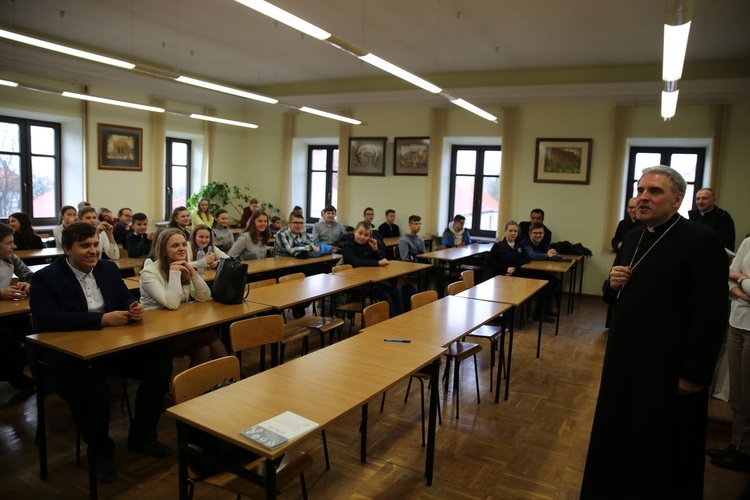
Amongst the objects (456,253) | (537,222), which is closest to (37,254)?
(456,253)

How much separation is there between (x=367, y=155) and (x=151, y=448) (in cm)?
819

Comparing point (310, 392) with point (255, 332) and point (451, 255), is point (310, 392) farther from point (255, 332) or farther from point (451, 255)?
point (451, 255)

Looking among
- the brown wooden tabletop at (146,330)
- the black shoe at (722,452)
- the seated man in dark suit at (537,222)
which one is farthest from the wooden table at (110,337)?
the seated man in dark suit at (537,222)

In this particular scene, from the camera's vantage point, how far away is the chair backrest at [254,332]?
3.20 metres

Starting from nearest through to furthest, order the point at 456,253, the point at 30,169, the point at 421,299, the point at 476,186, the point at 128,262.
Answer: the point at 421,299
the point at 128,262
the point at 456,253
the point at 30,169
the point at 476,186

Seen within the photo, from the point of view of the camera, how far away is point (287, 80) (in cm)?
1089

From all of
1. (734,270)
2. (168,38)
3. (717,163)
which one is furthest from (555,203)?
(168,38)

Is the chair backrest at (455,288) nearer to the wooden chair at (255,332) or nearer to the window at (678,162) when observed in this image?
the wooden chair at (255,332)

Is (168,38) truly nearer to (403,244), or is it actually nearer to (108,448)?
(403,244)

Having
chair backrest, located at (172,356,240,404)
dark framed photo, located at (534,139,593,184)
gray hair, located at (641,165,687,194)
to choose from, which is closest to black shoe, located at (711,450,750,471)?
gray hair, located at (641,165,687,194)

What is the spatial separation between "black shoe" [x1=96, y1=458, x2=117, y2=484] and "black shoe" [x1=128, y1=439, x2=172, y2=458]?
0.74 feet

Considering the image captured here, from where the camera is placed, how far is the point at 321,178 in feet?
39.0

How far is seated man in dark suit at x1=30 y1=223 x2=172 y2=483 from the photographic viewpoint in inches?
114

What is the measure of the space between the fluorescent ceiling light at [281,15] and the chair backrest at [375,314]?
6.95ft
